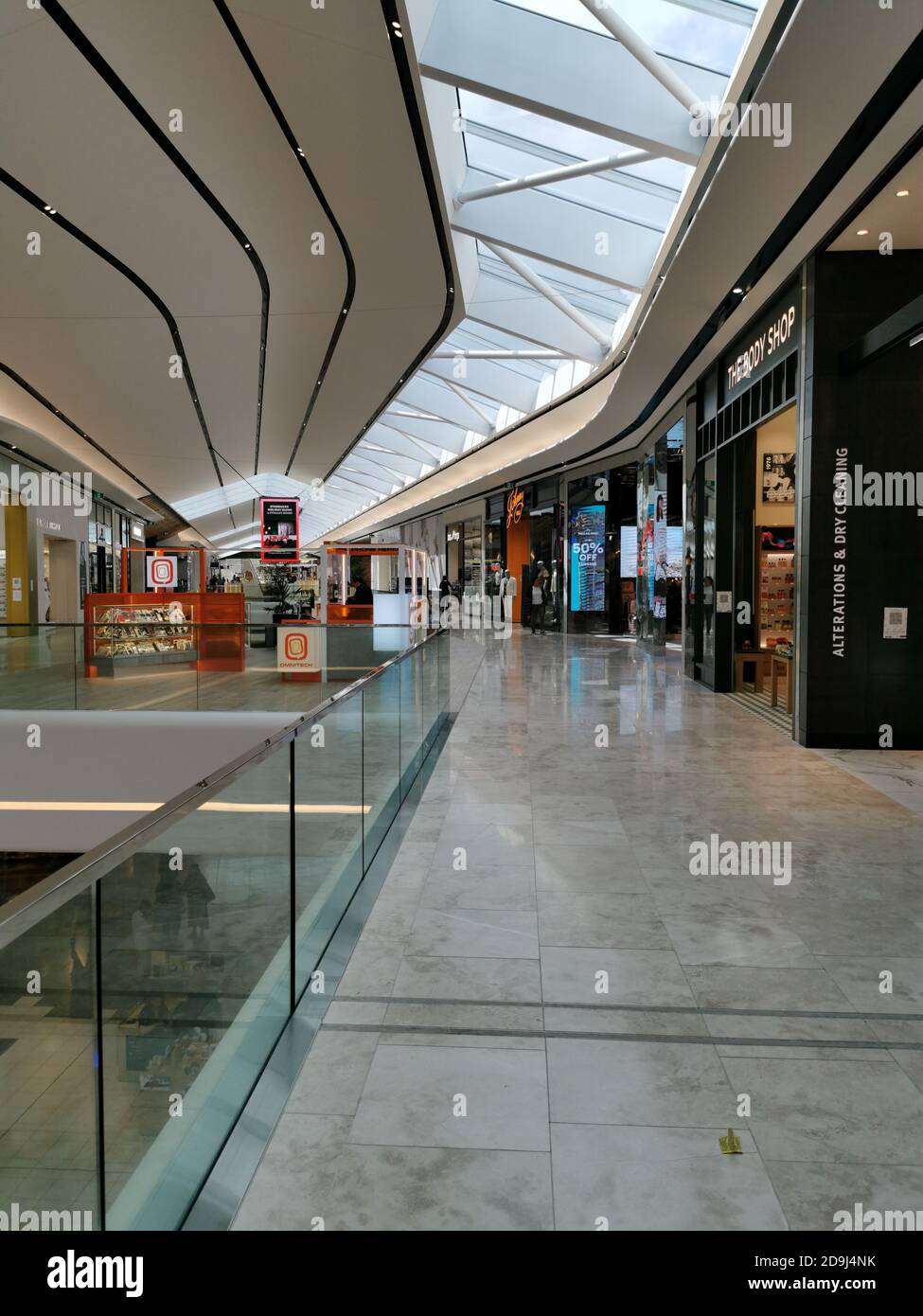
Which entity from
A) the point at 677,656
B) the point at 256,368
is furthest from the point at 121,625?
the point at 677,656

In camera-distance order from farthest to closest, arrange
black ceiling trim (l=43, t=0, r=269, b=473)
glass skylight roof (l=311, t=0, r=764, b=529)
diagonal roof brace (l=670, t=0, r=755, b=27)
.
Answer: glass skylight roof (l=311, t=0, r=764, b=529), diagonal roof brace (l=670, t=0, r=755, b=27), black ceiling trim (l=43, t=0, r=269, b=473)

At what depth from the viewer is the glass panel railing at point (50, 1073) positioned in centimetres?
136

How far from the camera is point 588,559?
2733cm

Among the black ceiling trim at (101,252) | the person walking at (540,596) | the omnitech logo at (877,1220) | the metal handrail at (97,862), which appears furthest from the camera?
the person walking at (540,596)

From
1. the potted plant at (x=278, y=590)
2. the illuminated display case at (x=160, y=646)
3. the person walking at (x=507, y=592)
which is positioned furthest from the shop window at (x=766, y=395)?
the person walking at (x=507, y=592)

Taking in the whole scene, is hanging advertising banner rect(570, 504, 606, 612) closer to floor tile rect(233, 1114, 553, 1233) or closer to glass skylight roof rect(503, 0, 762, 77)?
glass skylight roof rect(503, 0, 762, 77)

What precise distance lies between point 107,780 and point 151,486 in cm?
2017

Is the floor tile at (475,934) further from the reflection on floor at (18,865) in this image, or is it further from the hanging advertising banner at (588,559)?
the hanging advertising banner at (588,559)

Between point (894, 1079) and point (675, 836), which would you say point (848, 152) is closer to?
point (675, 836)

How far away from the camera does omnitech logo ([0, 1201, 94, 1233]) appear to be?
142cm

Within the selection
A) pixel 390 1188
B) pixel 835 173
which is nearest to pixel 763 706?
pixel 835 173

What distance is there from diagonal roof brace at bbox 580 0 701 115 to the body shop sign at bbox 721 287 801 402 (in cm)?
287

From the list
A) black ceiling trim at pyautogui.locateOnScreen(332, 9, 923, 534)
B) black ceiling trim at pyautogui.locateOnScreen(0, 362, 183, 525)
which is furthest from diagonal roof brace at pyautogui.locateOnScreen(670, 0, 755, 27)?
black ceiling trim at pyautogui.locateOnScreen(0, 362, 183, 525)

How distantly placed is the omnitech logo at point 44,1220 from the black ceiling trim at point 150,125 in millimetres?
6605
